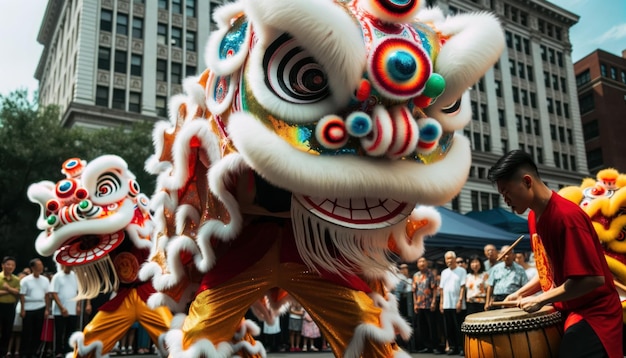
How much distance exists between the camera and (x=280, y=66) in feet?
7.33

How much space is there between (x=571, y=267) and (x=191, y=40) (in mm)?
28545

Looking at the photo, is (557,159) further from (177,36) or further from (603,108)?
(177,36)

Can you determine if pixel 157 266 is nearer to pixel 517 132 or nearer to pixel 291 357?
pixel 291 357

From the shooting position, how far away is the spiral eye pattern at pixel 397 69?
2.12 metres

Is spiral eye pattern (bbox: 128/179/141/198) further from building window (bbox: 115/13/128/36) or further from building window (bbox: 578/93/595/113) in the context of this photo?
building window (bbox: 578/93/595/113)

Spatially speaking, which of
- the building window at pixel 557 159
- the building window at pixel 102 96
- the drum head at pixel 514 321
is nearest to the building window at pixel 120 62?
the building window at pixel 102 96

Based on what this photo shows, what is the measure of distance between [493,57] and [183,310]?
6.76ft

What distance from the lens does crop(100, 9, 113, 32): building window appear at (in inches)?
1032

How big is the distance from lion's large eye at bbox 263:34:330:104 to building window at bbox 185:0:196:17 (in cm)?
2838

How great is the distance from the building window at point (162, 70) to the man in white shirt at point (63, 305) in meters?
19.8

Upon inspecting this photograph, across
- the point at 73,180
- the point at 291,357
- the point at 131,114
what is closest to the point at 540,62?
the point at 131,114

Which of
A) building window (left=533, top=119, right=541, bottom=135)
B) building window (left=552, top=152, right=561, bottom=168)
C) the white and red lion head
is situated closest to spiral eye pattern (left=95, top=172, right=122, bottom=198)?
the white and red lion head

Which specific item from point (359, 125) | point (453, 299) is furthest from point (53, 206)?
point (453, 299)

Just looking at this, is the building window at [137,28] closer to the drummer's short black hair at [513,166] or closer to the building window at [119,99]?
the building window at [119,99]
